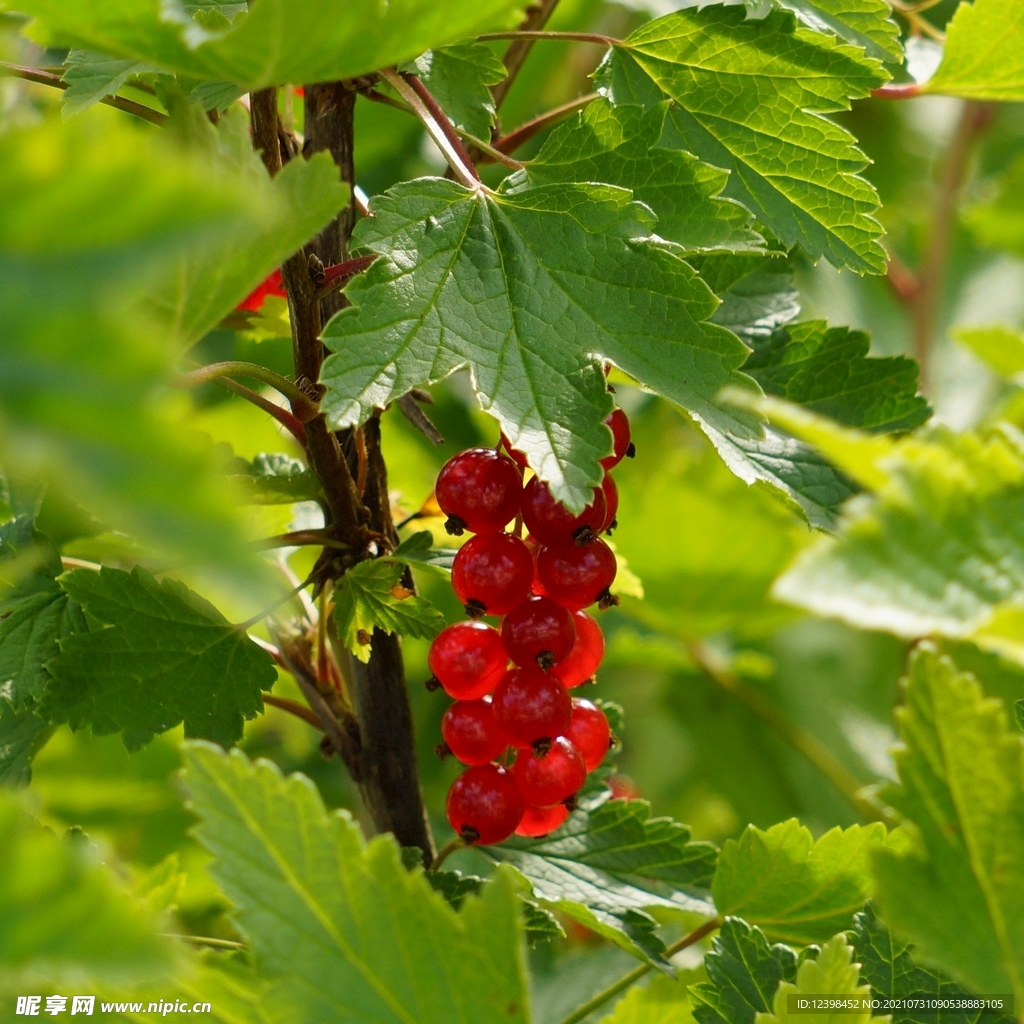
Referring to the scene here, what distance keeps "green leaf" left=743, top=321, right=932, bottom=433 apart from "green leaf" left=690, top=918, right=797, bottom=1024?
0.43m

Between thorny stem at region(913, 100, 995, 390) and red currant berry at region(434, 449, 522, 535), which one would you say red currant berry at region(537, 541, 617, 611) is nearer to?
red currant berry at region(434, 449, 522, 535)

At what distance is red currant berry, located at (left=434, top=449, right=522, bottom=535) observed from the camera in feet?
2.60

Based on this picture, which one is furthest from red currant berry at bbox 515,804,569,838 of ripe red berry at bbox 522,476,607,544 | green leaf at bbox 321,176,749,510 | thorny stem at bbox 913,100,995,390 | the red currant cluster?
thorny stem at bbox 913,100,995,390

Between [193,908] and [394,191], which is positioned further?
[193,908]

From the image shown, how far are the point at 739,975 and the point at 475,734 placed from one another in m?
0.25

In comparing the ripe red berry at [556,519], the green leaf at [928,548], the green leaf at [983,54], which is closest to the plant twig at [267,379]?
the ripe red berry at [556,519]

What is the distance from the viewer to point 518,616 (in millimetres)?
812

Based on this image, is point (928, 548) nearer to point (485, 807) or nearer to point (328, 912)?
point (328, 912)

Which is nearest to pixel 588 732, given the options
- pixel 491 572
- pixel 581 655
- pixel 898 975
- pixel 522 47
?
pixel 581 655

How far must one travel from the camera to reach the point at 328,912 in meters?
0.56

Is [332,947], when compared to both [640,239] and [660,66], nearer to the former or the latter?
[640,239]

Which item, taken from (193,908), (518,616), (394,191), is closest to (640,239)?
(394,191)

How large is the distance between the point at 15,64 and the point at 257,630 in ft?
1.64

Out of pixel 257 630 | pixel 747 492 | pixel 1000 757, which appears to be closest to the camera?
pixel 1000 757
